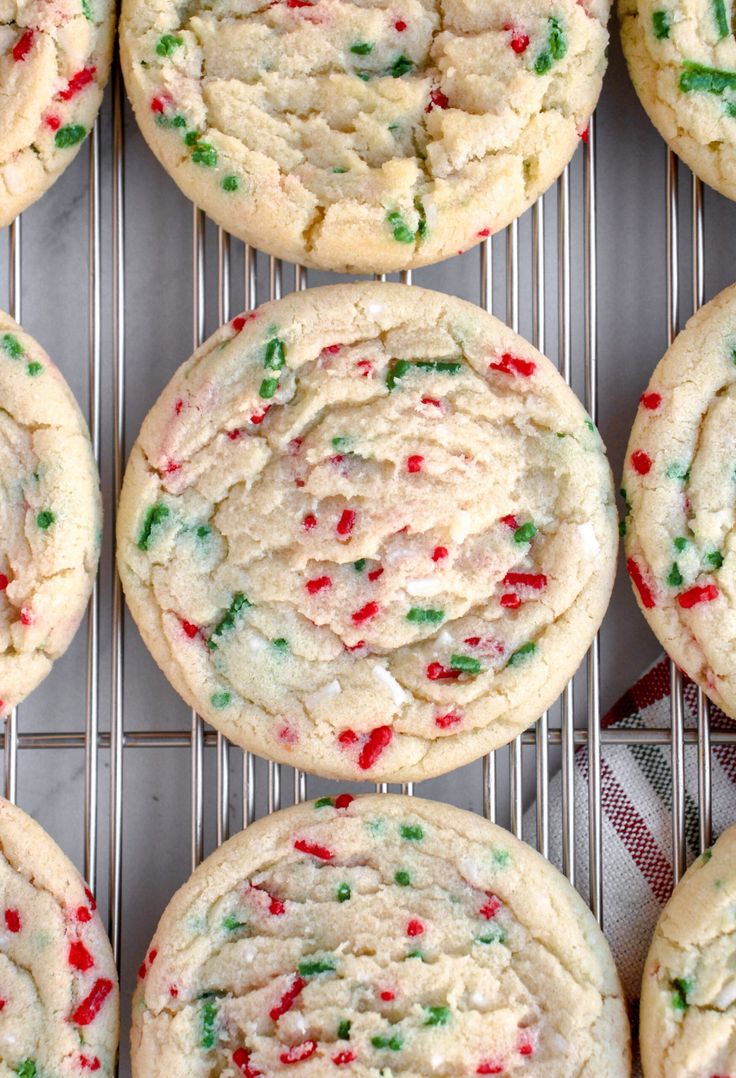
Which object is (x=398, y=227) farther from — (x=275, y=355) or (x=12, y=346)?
(x=12, y=346)

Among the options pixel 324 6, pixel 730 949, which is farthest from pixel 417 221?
pixel 730 949

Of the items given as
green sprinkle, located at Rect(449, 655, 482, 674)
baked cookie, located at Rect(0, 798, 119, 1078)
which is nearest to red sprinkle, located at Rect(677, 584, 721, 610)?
green sprinkle, located at Rect(449, 655, 482, 674)

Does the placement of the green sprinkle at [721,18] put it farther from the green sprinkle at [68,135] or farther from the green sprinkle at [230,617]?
the green sprinkle at [230,617]

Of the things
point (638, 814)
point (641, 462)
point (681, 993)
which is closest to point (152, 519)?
point (641, 462)

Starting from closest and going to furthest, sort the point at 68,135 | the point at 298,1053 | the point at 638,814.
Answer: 1. the point at 298,1053
2. the point at 68,135
3. the point at 638,814

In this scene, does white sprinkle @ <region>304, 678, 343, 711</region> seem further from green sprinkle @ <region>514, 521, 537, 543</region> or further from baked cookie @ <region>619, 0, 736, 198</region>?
baked cookie @ <region>619, 0, 736, 198</region>

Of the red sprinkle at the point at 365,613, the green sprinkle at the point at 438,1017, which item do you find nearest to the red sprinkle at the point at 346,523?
the red sprinkle at the point at 365,613
